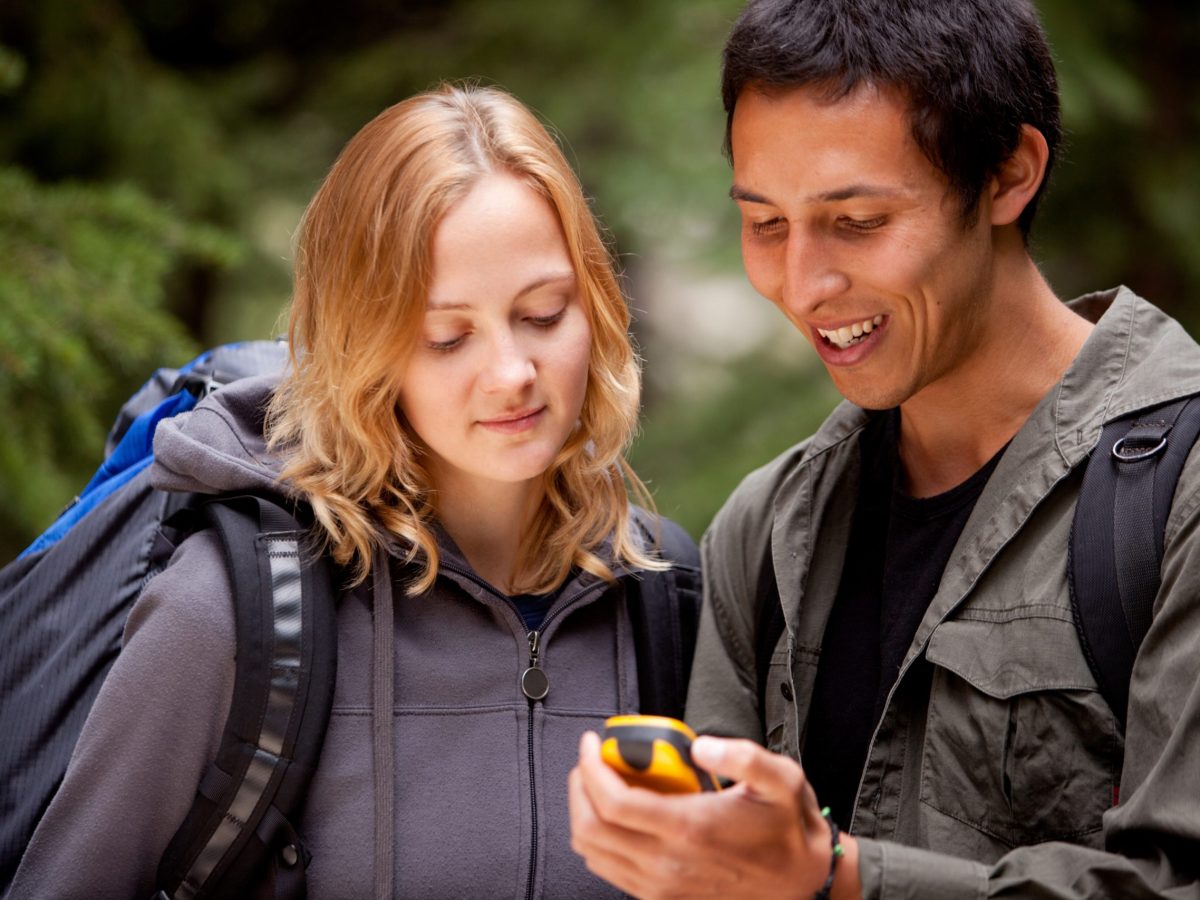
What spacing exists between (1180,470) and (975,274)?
20.8 inches

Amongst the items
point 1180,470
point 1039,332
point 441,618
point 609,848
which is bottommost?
point 609,848

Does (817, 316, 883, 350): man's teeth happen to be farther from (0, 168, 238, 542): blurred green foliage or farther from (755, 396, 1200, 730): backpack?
(0, 168, 238, 542): blurred green foliage

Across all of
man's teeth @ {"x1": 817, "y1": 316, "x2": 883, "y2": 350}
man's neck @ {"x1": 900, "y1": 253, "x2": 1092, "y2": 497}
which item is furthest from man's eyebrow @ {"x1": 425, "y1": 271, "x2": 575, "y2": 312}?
man's neck @ {"x1": 900, "y1": 253, "x2": 1092, "y2": 497}

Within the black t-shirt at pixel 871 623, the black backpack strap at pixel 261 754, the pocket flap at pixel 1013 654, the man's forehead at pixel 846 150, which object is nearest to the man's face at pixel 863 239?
the man's forehead at pixel 846 150

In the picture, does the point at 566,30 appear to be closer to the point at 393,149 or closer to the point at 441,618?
the point at 393,149

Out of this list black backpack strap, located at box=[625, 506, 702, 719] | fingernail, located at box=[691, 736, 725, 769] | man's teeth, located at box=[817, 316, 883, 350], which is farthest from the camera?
black backpack strap, located at box=[625, 506, 702, 719]

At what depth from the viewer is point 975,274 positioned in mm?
2285

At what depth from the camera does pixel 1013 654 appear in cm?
203

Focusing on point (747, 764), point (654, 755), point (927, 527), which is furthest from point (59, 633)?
point (927, 527)

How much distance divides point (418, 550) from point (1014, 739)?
38.6 inches

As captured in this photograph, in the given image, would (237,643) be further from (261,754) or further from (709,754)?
(709,754)

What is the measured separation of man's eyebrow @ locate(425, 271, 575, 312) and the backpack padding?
0.52 metres

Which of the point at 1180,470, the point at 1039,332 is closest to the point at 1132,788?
the point at 1180,470

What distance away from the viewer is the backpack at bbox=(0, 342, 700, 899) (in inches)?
76.7
